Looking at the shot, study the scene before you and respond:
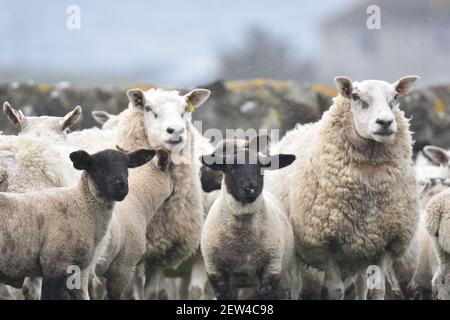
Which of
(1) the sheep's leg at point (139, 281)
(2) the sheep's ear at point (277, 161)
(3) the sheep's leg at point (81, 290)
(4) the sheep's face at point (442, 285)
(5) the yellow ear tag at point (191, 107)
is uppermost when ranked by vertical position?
(5) the yellow ear tag at point (191, 107)

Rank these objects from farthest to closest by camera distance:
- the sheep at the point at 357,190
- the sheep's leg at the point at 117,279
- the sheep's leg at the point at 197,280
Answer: the sheep's leg at the point at 197,280
the sheep at the point at 357,190
the sheep's leg at the point at 117,279

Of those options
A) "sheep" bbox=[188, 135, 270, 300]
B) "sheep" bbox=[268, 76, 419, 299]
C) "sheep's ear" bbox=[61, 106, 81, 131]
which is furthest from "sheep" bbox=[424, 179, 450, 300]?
"sheep's ear" bbox=[61, 106, 81, 131]

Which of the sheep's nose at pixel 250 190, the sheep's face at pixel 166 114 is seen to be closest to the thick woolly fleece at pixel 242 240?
the sheep's nose at pixel 250 190

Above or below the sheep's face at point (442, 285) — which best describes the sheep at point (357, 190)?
above

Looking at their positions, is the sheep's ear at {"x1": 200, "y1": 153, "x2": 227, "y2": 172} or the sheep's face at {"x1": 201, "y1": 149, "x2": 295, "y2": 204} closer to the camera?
the sheep's face at {"x1": 201, "y1": 149, "x2": 295, "y2": 204}

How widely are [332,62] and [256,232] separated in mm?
42069

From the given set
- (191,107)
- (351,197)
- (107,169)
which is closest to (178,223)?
(191,107)

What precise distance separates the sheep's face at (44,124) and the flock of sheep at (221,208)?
12 mm

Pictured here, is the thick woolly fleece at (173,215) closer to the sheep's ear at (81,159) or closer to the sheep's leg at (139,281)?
the sheep's leg at (139,281)

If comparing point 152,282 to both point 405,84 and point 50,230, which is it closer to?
point 50,230

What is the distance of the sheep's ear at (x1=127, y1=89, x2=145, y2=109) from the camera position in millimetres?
9664

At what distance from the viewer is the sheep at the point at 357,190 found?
9016 mm

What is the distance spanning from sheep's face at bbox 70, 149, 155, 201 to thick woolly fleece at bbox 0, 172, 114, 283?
0.08m

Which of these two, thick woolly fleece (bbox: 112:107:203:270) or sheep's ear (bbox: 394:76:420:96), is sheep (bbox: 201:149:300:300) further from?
sheep's ear (bbox: 394:76:420:96)
